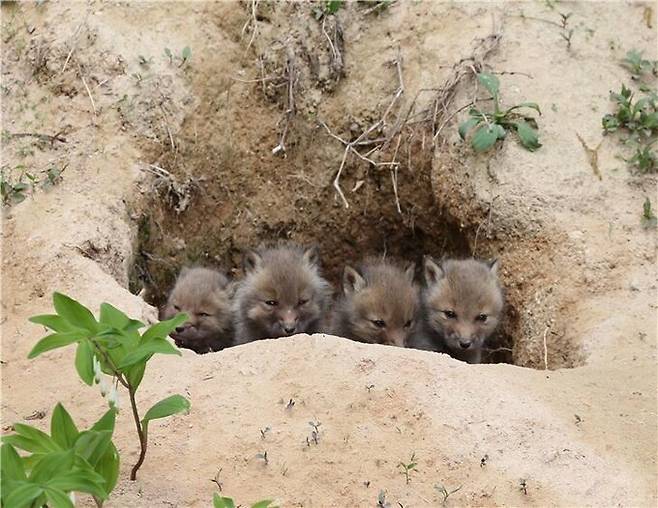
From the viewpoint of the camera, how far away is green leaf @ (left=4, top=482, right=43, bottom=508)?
2.64 m

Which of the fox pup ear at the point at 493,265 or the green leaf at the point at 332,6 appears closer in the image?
the fox pup ear at the point at 493,265

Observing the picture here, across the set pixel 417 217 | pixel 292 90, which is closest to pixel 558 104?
pixel 417 217

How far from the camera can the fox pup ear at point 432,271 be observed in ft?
20.9

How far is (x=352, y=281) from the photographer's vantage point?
21.1 feet

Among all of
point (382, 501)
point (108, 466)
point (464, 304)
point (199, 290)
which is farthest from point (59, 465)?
point (464, 304)

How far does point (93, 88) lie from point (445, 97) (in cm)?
248

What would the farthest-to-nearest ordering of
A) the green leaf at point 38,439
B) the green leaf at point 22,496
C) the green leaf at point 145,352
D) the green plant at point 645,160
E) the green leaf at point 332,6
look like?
the green leaf at point 332,6 → the green plant at point 645,160 → the green leaf at point 145,352 → the green leaf at point 38,439 → the green leaf at point 22,496

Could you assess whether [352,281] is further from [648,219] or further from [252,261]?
[648,219]

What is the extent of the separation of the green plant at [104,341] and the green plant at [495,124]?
3.50m

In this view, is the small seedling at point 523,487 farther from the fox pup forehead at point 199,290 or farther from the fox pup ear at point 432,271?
the fox pup forehead at point 199,290

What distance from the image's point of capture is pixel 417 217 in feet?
23.8

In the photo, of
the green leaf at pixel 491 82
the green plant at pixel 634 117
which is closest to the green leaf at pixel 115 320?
the green leaf at pixel 491 82

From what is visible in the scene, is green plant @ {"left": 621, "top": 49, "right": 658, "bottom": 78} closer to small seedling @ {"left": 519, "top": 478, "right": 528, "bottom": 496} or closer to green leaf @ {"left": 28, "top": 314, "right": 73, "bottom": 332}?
small seedling @ {"left": 519, "top": 478, "right": 528, "bottom": 496}

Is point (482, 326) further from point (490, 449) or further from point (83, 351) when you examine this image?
point (83, 351)
